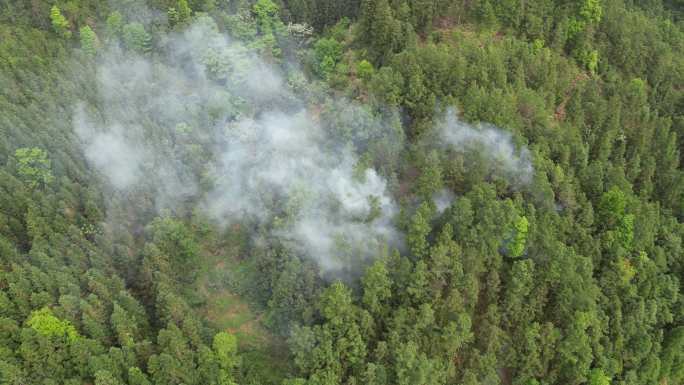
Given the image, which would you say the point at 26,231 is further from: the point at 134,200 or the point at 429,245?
the point at 429,245

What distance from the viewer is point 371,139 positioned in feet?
211

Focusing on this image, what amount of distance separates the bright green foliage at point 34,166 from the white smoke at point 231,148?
16.6 ft

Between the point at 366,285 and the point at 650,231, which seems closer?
the point at 366,285

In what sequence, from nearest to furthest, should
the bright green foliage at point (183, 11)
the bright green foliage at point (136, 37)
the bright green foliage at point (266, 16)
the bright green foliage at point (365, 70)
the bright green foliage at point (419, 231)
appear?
the bright green foliage at point (419, 231) < the bright green foliage at point (365, 70) < the bright green foliage at point (136, 37) < the bright green foliage at point (183, 11) < the bright green foliage at point (266, 16)

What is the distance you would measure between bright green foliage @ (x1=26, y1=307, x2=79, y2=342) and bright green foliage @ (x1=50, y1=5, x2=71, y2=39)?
48.0 meters

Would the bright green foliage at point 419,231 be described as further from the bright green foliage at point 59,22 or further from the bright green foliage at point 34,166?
the bright green foliage at point 59,22

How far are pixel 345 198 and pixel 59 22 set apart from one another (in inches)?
2056

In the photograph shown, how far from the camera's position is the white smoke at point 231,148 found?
57.9 metres

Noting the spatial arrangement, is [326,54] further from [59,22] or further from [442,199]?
[59,22]

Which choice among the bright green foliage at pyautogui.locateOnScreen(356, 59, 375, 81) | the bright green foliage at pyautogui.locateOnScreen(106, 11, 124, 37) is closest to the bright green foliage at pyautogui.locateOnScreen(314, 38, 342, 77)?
the bright green foliage at pyautogui.locateOnScreen(356, 59, 375, 81)

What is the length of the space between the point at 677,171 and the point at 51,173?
73.9 metres

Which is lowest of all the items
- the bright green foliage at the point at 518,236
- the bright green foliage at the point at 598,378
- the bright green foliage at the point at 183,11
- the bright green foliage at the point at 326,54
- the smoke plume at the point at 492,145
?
the bright green foliage at the point at 598,378

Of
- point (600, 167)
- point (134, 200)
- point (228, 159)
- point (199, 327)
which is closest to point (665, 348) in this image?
point (600, 167)

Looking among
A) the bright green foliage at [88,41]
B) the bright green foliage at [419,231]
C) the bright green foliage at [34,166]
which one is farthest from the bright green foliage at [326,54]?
the bright green foliage at [34,166]
